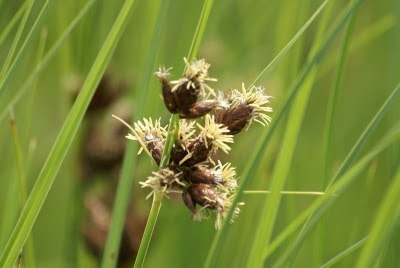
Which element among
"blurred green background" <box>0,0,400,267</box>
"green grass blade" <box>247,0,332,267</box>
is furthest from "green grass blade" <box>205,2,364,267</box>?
"blurred green background" <box>0,0,400,267</box>

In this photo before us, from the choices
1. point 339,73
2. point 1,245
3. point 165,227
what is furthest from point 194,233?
point 339,73

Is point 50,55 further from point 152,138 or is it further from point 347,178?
point 347,178

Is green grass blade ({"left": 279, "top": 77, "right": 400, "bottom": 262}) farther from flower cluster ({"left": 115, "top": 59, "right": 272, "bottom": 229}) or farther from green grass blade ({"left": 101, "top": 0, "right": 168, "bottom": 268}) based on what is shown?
green grass blade ({"left": 101, "top": 0, "right": 168, "bottom": 268})

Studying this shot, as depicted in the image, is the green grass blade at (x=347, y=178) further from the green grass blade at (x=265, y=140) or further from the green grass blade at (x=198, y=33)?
the green grass blade at (x=198, y=33)

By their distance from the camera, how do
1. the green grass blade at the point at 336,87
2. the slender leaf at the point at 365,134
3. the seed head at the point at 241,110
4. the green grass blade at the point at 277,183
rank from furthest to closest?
the green grass blade at the point at 336,87 → the seed head at the point at 241,110 → the green grass blade at the point at 277,183 → the slender leaf at the point at 365,134

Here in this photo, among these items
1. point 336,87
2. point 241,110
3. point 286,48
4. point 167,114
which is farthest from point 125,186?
point 167,114

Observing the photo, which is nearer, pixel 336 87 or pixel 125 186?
pixel 125 186

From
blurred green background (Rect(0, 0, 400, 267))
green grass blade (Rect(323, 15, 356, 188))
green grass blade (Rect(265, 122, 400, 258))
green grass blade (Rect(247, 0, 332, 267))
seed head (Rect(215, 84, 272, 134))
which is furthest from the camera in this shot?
blurred green background (Rect(0, 0, 400, 267))

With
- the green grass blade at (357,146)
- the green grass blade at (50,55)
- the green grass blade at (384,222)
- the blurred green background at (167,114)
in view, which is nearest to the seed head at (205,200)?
the green grass blade at (357,146)

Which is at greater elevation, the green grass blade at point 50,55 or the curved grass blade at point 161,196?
the green grass blade at point 50,55

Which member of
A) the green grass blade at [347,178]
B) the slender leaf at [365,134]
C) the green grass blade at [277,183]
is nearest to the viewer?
the green grass blade at [347,178]
